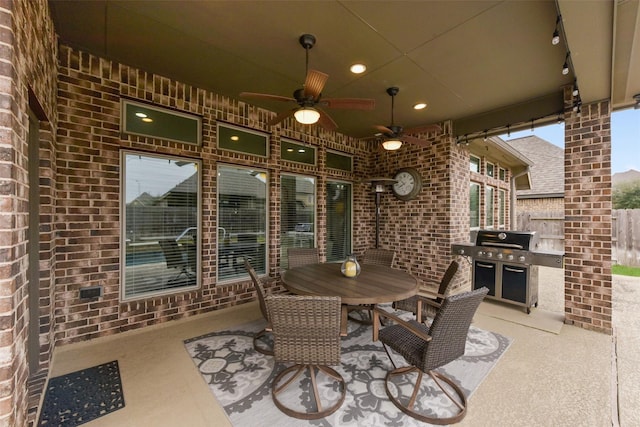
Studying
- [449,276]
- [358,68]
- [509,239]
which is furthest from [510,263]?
[358,68]

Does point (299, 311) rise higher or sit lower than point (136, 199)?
lower

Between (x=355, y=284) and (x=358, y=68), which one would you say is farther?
(x=358, y=68)

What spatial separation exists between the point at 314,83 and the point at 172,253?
2698 millimetres

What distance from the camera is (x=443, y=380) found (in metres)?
2.10

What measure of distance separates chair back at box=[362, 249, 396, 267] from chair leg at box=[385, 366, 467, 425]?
1667mm

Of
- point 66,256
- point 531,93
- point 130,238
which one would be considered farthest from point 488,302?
point 66,256

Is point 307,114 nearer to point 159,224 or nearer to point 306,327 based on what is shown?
point 306,327

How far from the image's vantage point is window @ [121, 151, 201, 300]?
2973 millimetres

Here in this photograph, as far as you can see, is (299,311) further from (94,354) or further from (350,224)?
(350,224)

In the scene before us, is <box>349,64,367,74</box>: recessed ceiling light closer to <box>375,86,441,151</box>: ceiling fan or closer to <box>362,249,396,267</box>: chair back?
<box>375,86,441,151</box>: ceiling fan

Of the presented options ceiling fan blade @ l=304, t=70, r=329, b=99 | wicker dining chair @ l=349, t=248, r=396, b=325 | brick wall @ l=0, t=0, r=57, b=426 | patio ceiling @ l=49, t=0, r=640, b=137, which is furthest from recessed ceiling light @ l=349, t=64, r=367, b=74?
brick wall @ l=0, t=0, r=57, b=426

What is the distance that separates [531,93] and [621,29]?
1.49m

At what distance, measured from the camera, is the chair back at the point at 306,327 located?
170 cm

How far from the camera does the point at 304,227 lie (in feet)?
15.5
